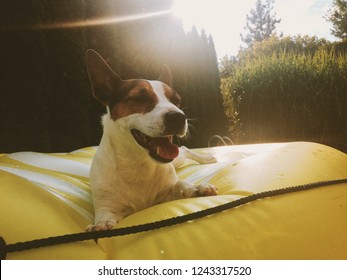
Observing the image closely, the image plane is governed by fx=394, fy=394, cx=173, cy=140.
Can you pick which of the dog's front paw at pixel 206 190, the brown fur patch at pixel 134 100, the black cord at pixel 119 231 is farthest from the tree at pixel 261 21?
the black cord at pixel 119 231

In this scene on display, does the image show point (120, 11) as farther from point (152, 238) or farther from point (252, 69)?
point (152, 238)

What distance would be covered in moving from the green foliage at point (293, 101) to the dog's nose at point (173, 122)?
208 centimetres

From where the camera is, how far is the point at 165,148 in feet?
4.99

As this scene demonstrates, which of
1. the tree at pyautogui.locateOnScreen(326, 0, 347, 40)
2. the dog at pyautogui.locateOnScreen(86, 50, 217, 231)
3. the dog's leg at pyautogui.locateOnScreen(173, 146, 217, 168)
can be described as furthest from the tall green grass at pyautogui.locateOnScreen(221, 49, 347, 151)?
the dog at pyautogui.locateOnScreen(86, 50, 217, 231)

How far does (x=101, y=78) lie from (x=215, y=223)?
897mm

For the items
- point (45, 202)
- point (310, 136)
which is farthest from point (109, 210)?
point (310, 136)

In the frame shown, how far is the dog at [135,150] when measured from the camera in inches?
58.4

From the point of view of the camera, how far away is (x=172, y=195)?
157cm

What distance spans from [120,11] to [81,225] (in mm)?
2266

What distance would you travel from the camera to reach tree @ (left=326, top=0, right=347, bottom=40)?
332cm

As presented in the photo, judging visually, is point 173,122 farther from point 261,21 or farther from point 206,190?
point 261,21

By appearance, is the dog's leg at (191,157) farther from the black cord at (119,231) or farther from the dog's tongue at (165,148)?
the black cord at (119,231)

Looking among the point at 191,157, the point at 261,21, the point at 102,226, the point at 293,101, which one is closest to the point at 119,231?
the point at 102,226

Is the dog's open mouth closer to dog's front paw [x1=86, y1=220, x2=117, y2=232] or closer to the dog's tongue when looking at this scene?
the dog's tongue
